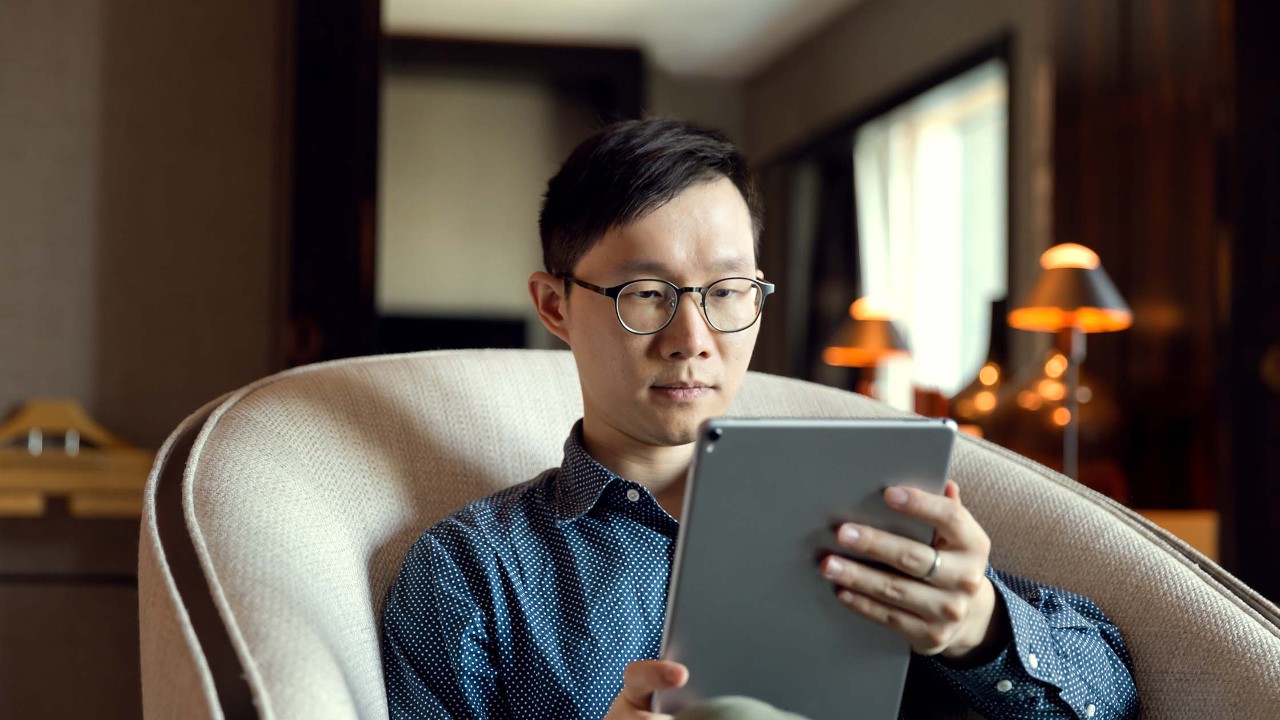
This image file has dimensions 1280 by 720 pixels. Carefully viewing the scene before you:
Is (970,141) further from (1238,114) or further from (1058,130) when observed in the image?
(1238,114)

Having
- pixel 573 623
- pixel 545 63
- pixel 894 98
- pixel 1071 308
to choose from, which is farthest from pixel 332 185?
pixel 545 63

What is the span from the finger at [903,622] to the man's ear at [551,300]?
0.43 meters

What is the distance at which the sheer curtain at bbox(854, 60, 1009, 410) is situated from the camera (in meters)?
5.64

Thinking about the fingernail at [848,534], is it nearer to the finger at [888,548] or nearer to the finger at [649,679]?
the finger at [888,548]

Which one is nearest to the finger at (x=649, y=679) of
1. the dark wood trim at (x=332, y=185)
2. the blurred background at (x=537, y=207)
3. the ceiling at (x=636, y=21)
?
the blurred background at (x=537, y=207)

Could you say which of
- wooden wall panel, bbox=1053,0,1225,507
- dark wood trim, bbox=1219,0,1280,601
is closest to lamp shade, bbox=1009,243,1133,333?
dark wood trim, bbox=1219,0,1280,601

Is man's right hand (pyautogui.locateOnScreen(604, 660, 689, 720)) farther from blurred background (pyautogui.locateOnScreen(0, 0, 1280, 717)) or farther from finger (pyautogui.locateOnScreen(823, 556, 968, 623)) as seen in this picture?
blurred background (pyautogui.locateOnScreen(0, 0, 1280, 717))

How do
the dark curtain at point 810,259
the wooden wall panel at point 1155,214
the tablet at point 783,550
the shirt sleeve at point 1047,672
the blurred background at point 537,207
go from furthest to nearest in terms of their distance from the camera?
1. the dark curtain at point 810,259
2. the wooden wall panel at point 1155,214
3. the blurred background at point 537,207
4. the shirt sleeve at point 1047,672
5. the tablet at point 783,550

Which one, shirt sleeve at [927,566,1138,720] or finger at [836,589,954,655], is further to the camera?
shirt sleeve at [927,566,1138,720]

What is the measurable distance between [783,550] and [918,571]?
0.10 meters

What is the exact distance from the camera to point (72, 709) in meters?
1.96

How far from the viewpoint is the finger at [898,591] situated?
845mm

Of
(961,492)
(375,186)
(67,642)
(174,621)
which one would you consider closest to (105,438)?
(67,642)

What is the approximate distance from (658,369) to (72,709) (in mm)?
1418
